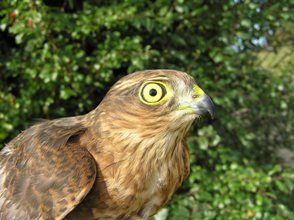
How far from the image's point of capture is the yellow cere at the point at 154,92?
2.41 metres

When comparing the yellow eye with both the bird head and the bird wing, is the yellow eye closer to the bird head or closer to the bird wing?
the bird head

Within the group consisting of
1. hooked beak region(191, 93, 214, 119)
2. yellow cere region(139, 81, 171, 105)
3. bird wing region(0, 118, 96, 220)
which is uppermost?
yellow cere region(139, 81, 171, 105)

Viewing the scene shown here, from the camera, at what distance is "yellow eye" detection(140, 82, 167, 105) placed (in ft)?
7.90

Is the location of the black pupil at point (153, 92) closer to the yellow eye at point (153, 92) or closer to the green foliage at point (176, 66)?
the yellow eye at point (153, 92)

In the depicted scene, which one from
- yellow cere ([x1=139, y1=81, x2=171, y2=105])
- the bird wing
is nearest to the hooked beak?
yellow cere ([x1=139, y1=81, x2=171, y2=105])

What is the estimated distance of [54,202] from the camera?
242 centimetres

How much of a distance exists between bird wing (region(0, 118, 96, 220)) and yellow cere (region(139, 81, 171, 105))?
51cm

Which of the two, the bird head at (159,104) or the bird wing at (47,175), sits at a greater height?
the bird head at (159,104)

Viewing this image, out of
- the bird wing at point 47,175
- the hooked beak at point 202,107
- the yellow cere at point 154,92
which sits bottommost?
the bird wing at point 47,175

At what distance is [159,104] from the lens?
244cm

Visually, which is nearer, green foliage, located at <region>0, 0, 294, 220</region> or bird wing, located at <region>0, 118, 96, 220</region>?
bird wing, located at <region>0, 118, 96, 220</region>

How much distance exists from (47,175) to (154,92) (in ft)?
2.63

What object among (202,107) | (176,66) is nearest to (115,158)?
(202,107)

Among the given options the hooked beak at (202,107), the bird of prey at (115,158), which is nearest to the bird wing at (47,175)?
the bird of prey at (115,158)
